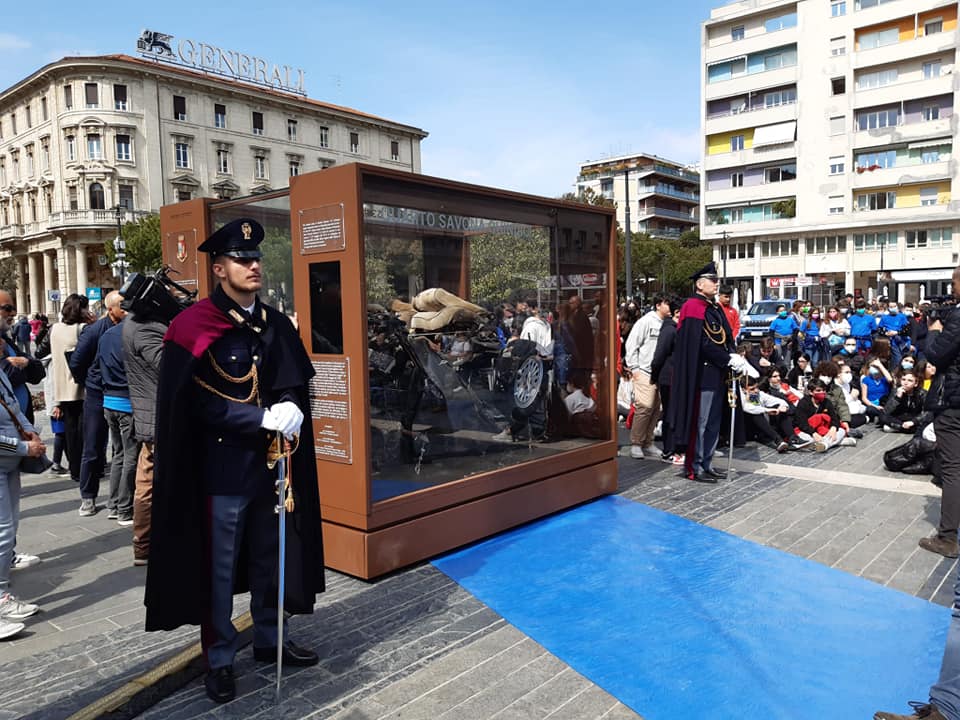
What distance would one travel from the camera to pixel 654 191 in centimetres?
8631

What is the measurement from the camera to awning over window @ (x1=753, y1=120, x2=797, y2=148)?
165 feet

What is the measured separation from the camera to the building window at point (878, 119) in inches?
1855

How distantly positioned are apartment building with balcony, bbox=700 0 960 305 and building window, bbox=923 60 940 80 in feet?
0.21

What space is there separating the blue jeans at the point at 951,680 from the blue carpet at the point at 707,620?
0.45 m

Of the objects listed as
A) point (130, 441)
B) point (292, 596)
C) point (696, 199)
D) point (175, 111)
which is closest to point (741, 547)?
point (292, 596)

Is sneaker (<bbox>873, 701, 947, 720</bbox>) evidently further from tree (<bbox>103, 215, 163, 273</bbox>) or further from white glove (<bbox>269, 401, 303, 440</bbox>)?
tree (<bbox>103, 215, 163, 273</bbox>)

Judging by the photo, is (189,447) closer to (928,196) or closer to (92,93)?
(928,196)

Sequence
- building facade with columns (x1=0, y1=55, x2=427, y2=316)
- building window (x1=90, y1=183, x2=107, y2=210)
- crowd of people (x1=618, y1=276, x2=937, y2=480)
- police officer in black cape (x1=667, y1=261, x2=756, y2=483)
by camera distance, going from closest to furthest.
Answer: police officer in black cape (x1=667, y1=261, x2=756, y2=483)
crowd of people (x1=618, y1=276, x2=937, y2=480)
building facade with columns (x1=0, y1=55, x2=427, y2=316)
building window (x1=90, y1=183, x2=107, y2=210)

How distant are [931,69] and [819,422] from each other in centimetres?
4738

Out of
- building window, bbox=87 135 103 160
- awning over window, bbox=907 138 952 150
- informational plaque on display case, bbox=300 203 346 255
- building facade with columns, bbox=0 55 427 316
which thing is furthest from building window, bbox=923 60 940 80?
building window, bbox=87 135 103 160

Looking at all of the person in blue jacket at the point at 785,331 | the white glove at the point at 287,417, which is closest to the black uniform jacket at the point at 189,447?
the white glove at the point at 287,417

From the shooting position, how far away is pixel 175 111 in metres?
57.0

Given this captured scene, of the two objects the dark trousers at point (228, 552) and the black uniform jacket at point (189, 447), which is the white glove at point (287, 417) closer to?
the black uniform jacket at point (189, 447)

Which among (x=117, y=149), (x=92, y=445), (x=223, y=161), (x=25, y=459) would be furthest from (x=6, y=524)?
(x=223, y=161)
